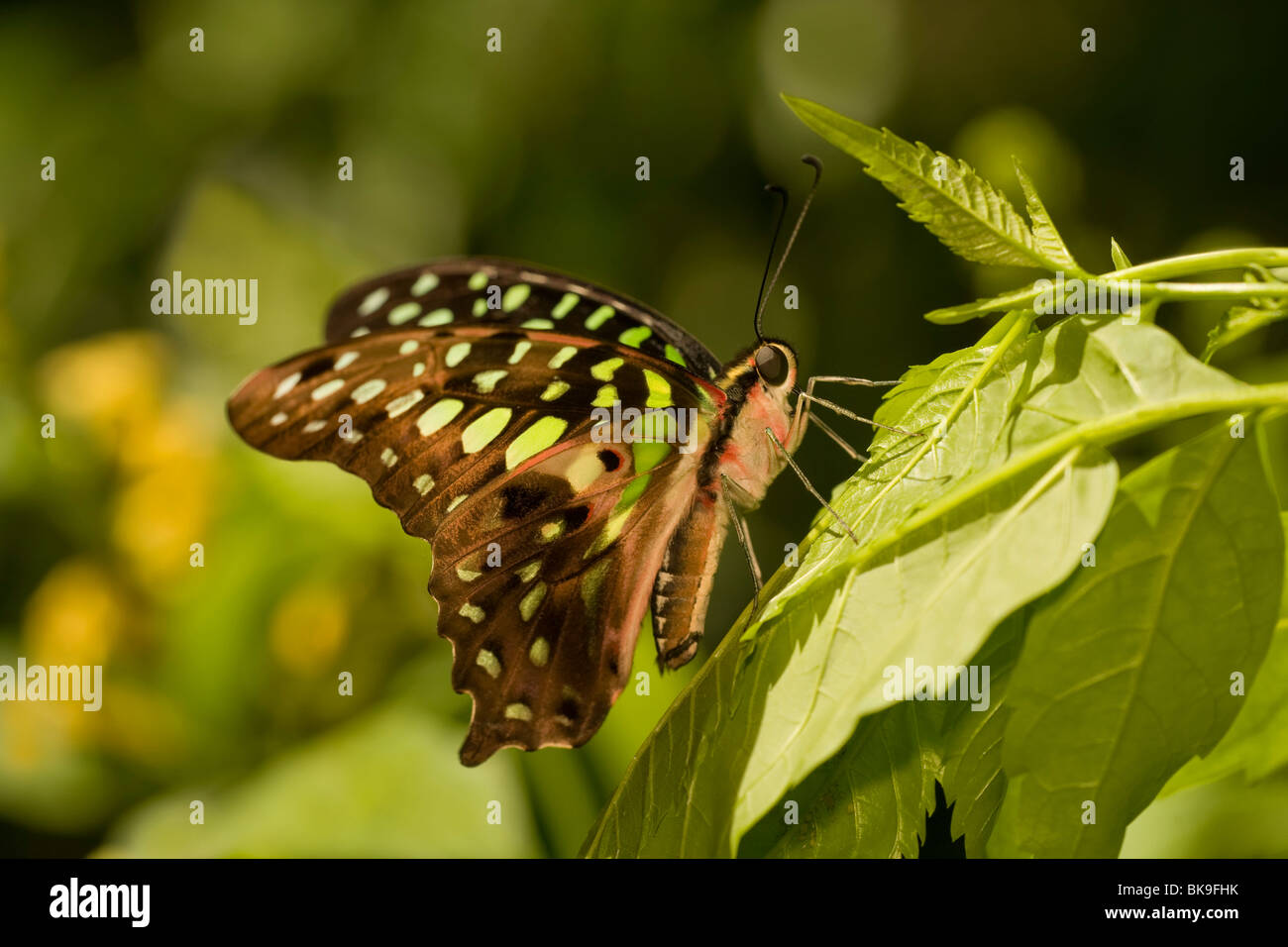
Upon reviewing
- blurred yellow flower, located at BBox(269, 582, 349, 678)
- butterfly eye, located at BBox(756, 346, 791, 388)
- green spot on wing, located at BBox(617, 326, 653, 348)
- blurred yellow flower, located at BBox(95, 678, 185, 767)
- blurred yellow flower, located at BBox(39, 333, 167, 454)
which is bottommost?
blurred yellow flower, located at BBox(95, 678, 185, 767)

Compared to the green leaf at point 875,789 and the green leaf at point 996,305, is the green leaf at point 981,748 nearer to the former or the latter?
the green leaf at point 875,789

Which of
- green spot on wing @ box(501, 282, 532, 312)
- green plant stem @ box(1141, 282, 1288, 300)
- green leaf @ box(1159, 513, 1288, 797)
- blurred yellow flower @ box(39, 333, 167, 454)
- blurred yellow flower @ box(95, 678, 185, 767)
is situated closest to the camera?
green plant stem @ box(1141, 282, 1288, 300)

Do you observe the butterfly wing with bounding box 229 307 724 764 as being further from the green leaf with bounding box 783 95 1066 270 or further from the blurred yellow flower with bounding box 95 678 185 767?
the blurred yellow flower with bounding box 95 678 185 767

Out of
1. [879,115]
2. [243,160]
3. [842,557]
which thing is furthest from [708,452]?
[243,160]

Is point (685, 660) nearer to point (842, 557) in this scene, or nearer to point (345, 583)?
point (842, 557)

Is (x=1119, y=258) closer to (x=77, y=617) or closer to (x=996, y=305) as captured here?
(x=996, y=305)

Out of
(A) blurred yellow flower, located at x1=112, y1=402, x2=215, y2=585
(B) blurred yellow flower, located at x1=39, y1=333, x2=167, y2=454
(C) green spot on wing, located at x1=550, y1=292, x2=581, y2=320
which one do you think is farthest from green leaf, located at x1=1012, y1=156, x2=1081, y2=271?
(B) blurred yellow flower, located at x1=39, y1=333, x2=167, y2=454

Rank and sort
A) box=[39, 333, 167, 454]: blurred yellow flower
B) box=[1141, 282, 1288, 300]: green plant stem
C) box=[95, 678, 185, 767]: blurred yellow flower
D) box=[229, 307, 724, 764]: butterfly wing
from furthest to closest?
1. box=[39, 333, 167, 454]: blurred yellow flower
2. box=[95, 678, 185, 767]: blurred yellow flower
3. box=[229, 307, 724, 764]: butterfly wing
4. box=[1141, 282, 1288, 300]: green plant stem
